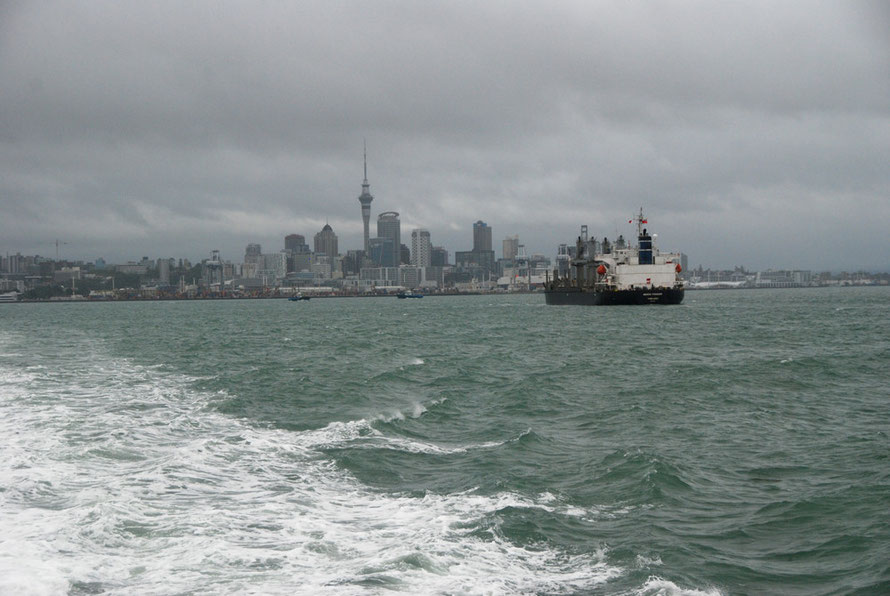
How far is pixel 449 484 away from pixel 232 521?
3825 millimetres

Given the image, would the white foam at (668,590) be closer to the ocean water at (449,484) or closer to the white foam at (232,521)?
the ocean water at (449,484)

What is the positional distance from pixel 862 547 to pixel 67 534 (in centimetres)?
1037

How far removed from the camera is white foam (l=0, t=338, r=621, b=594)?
26.9ft

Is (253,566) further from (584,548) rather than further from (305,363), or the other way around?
(305,363)

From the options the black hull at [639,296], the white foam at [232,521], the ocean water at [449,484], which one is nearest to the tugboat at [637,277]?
the black hull at [639,296]

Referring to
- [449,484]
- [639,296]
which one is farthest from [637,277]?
[449,484]

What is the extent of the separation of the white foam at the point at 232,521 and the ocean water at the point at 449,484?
0.15ft

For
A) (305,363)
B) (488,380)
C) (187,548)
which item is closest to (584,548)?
(187,548)

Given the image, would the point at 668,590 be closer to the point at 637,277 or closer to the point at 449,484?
the point at 449,484

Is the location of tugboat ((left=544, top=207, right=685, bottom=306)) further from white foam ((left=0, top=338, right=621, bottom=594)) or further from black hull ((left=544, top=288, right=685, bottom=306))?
white foam ((left=0, top=338, right=621, bottom=594))

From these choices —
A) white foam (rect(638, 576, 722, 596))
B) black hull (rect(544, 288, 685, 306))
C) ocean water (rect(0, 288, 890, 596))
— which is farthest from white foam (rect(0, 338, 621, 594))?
black hull (rect(544, 288, 685, 306))

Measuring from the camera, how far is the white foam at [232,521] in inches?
323

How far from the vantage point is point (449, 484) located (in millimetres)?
12617

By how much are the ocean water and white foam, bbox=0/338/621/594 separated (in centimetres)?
4
